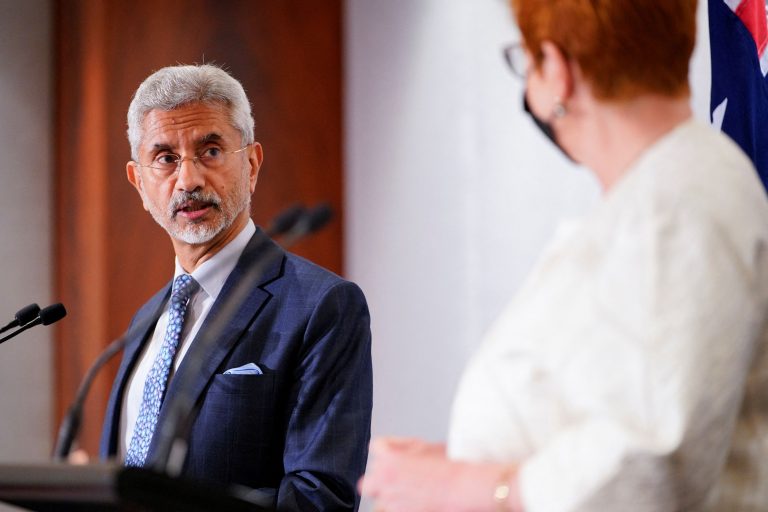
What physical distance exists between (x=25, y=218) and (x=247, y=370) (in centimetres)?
225

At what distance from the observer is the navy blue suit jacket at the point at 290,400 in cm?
193

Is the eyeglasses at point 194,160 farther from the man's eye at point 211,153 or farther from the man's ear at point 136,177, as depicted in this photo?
the man's ear at point 136,177

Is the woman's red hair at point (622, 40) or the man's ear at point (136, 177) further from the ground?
the woman's red hair at point (622, 40)

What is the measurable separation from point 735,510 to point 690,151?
0.40 metres

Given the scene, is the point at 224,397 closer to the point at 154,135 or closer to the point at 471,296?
the point at 154,135

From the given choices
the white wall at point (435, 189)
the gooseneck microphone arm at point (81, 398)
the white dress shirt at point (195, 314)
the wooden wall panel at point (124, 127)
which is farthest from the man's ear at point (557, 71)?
the wooden wall panel at point (124, 127)

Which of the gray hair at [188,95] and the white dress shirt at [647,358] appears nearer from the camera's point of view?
the white dress shirt at [647,358]

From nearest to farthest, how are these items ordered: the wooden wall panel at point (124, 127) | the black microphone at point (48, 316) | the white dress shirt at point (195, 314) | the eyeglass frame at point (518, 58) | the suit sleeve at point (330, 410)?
the eyeglass frame at point (518, 58) → the suit sleeve at point (330, 410) → the black microphone at point (48, 316) → the white dress shirt at point (195, 314) → the wooden wall panel at point (124, 127)

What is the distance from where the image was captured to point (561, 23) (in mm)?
1189

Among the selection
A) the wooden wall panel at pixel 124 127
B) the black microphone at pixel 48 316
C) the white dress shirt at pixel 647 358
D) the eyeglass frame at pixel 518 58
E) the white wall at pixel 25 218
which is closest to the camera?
the white dress shirt at pixel 647 358

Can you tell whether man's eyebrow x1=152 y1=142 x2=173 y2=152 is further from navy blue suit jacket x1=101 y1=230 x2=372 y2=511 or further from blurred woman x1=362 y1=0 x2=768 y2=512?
blurred woman x1=362 y1=0 x2=768 y2=512

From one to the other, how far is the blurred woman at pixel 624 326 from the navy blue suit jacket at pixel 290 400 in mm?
697

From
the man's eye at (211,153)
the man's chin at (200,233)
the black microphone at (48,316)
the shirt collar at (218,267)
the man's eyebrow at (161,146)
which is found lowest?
the black microphone at (48,316)

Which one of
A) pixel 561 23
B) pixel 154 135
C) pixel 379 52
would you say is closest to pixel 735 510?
pixel 561 23
